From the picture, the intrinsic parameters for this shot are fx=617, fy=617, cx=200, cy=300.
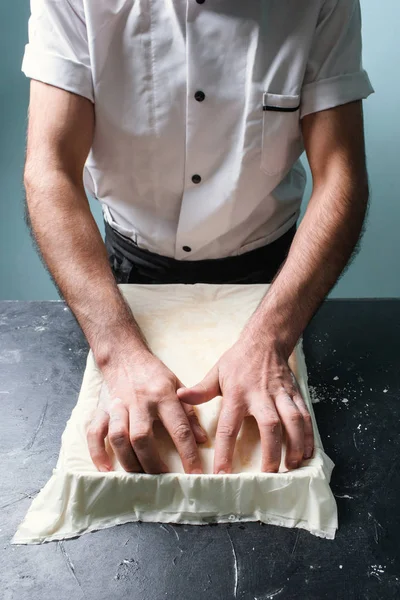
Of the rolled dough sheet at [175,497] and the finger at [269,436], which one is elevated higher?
the finger at [269,436]

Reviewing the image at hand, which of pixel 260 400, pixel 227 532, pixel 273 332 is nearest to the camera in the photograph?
pixel 227 532

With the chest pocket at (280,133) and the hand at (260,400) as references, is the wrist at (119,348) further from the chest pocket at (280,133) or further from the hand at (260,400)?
the chest pocket at (280,133)

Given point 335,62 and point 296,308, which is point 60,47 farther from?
point 296,308

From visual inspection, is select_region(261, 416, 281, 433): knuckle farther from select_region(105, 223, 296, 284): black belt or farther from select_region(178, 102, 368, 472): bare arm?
select_region(105, 223, 296, 284): black belt

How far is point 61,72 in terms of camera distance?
3.95 feet

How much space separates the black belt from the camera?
1.46m

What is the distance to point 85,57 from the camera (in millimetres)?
1233

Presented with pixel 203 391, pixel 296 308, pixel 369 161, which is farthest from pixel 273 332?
pixel 369 161

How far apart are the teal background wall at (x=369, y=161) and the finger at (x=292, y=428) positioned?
1.65 meters

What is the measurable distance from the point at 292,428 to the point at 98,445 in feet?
0.95

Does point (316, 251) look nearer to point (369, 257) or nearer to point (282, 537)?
point (282, 537)

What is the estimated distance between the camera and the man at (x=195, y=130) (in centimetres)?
117

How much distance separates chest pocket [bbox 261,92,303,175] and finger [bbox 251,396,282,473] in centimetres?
60

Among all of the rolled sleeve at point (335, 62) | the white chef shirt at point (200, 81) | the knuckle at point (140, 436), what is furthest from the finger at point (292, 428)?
the rolled sleeve at point (335, 62)
